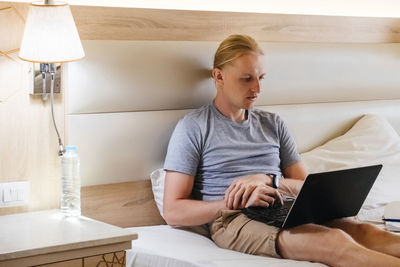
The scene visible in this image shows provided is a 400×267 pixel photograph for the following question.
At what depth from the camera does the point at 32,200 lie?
2.26m

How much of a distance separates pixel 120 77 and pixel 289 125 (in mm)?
771

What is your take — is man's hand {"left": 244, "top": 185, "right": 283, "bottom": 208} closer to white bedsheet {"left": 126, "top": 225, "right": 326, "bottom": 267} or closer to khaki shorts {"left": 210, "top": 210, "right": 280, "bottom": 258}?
khaki shorts {"left": 210, "top": 210, "right": 280, "bottom": 258}

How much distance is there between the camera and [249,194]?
2.19m

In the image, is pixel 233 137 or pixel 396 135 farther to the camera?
pixel 396 135

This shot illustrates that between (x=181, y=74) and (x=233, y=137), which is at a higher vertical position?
(x=181, y=74)

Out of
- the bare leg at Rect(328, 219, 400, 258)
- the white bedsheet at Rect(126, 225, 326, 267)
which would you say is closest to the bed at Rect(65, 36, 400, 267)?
the white bedsheet at Rect(126, 225, 326, 267)

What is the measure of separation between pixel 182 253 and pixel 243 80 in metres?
0.72

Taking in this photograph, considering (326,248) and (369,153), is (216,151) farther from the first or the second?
(369,153)

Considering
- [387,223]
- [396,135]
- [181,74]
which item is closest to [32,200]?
[181,74]

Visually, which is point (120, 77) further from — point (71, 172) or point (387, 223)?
point (387, 223)

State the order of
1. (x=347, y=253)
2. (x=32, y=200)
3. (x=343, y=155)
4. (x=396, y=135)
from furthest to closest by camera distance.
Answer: (x=396, y=135)
(x=343, y=155)
(x=32, y=200)
(x=347, y=253)

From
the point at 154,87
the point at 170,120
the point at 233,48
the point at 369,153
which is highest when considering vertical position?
the point at 233,48

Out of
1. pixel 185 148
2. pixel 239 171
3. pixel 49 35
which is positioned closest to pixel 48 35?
pixel 49 35

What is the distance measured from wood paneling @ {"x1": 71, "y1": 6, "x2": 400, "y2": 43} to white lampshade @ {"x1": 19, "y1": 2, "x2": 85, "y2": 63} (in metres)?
0.24
